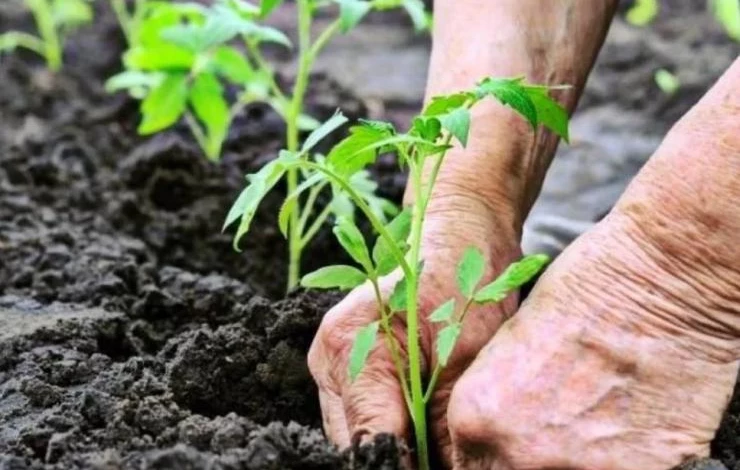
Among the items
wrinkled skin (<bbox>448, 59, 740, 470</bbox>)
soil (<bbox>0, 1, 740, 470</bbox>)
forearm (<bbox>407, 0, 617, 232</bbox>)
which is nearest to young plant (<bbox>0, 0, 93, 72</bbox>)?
soil (<bbox>0, 1, 740, 470</bbox>)

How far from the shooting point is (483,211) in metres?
1.71

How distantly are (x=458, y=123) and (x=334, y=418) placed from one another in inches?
17.2

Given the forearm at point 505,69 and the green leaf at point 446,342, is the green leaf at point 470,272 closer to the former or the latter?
the green leaf at point 446,342

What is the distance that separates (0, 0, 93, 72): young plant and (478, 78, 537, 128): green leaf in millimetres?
2340

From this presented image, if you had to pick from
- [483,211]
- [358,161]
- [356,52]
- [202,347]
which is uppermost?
[358,161]

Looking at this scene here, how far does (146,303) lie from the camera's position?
200 centimetres

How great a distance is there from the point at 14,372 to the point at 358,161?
24.6 inches

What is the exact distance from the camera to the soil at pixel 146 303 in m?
1.44

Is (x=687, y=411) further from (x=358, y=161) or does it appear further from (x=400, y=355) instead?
(x=358, y=161)

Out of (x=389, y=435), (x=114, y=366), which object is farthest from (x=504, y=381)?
(x=114, y=366)

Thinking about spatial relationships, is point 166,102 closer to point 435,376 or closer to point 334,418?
point 334,418

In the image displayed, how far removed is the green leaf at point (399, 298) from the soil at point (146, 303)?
16 cm

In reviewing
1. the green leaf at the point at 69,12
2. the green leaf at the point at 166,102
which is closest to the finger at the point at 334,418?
the green leaf at the point at 166,102

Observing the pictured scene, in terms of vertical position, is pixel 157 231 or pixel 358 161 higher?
pixel 358 161
